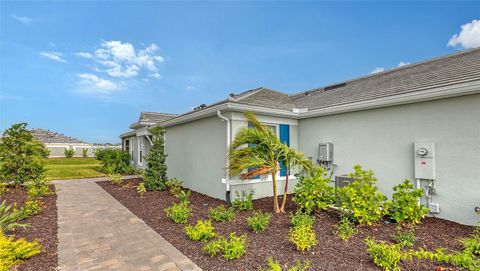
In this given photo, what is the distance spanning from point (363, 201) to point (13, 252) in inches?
234

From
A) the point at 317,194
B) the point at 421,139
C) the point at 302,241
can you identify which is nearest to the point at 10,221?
the point at 302,241

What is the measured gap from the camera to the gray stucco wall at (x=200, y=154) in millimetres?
7220

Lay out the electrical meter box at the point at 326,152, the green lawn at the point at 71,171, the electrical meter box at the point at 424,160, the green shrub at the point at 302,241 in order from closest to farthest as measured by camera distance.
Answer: the green shrub at the point at 302,241
the electrical meter box at the point at 424,160
the electrical meter box at the point at 326,152
the green lawn at the point at 71,171

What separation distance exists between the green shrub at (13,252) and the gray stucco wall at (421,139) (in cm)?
726

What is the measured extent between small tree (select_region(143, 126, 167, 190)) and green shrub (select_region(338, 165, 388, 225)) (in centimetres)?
680

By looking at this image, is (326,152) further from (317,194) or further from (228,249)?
(228,249)

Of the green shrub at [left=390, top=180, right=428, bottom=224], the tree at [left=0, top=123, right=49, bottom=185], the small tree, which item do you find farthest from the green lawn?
the green shrub at [left=390, top=180, right=428, bottom=224]

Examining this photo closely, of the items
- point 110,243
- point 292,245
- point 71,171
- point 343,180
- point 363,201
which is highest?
point 343,180

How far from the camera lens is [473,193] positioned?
15.0 ft

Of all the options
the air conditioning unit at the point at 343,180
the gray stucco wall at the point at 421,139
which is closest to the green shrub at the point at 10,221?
the air conditioning unit at the point at 343,180

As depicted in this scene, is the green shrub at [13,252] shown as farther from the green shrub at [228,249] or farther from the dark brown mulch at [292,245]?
the green shrub at [228,249]

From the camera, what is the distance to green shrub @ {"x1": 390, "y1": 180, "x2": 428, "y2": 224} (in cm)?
460

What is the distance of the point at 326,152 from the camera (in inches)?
284

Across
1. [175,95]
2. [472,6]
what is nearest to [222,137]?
[472,6]
